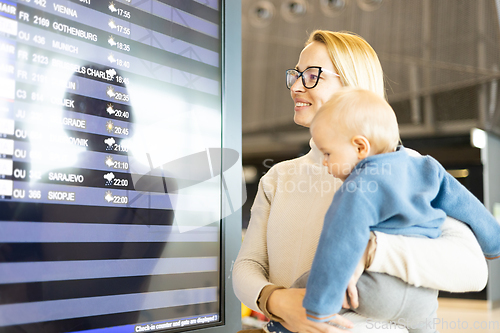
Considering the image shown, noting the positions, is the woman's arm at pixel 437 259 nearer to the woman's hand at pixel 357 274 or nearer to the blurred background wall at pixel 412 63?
the woman's hand at pixel 357 274

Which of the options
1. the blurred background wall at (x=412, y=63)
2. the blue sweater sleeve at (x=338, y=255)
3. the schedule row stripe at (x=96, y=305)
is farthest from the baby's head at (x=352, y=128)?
the blurred background wall at (x=412, y=63)

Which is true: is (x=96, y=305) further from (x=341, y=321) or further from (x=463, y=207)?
(x=463, y=207)

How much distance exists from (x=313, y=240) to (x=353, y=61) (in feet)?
2.02

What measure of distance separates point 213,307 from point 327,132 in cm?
71

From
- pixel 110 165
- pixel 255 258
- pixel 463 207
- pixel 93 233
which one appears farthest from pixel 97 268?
pixel 463 207

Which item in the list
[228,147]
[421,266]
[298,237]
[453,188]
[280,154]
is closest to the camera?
[421,266]

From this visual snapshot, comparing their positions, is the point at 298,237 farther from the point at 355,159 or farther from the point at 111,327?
the point at 111,327

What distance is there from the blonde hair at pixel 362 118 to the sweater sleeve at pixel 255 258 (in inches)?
18.0

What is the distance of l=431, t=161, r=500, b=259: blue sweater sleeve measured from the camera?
1139 mm

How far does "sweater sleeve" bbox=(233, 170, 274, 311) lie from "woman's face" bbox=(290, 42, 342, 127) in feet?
0.85

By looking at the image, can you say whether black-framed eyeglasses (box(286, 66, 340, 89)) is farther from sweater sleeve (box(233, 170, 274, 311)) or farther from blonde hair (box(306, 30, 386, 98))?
sweater sleeve (box(233, 170, 274, 311))

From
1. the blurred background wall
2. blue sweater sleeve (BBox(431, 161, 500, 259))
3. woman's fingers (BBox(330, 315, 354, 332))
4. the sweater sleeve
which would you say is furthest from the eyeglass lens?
the blurred background wall

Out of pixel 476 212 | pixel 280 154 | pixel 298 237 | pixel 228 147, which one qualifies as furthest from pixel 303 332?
pixel 280 154

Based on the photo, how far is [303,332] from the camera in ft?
3.59
